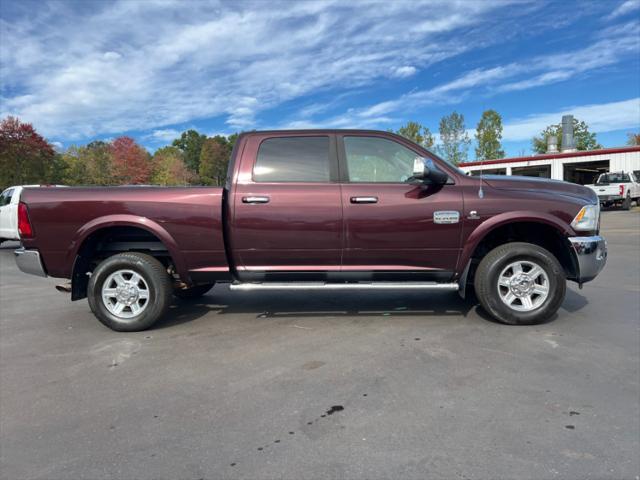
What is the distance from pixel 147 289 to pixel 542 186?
4.23 meters

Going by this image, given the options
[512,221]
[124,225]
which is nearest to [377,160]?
[512,221]

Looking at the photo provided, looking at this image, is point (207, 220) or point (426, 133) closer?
point (207, 220)

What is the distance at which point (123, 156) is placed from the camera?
51.4 m

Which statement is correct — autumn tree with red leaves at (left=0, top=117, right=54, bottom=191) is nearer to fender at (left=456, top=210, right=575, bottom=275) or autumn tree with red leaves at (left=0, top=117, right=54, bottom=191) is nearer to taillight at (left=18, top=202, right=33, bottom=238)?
taillight at (left=18, top=202, right=33, bottom=238)

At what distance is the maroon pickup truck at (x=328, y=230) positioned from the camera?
4.42 meters

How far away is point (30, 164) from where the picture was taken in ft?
108

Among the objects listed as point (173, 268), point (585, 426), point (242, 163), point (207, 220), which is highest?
point (242, 163)

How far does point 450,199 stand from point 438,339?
4.58 feet

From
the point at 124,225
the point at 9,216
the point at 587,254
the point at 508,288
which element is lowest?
the point at 508,288

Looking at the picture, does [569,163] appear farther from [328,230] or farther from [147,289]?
[147,289]

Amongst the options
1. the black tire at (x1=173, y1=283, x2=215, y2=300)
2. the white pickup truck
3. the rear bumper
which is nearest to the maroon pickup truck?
the black tire at (x1=173, y1=283, x2=215, y2=300)

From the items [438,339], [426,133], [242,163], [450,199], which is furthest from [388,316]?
[426,133]

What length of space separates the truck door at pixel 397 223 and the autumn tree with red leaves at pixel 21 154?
35.7 metres

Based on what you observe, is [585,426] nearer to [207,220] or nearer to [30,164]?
[207,220]
